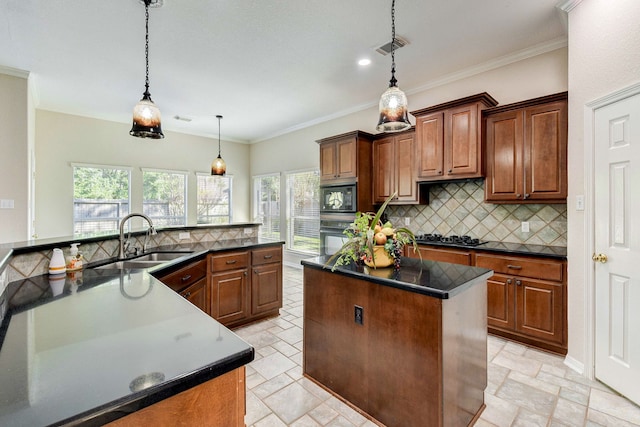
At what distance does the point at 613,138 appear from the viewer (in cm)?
216

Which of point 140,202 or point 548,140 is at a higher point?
point 548,140

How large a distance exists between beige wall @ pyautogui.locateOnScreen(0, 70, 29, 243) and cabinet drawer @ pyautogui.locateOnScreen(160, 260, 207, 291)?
9.02ft

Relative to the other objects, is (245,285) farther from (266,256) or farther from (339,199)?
(339,199)

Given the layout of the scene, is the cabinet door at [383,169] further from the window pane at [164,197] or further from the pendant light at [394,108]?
the window pane at [164,197]

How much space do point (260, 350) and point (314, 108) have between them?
13.0 ft

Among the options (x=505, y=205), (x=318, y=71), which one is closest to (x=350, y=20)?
(x=318, y=71)

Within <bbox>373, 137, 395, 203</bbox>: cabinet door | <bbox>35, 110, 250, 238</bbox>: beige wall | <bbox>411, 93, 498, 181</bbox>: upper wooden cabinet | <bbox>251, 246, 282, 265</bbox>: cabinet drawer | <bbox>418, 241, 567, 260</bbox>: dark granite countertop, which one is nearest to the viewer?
<bbox>418, 241, 567, 260</bbox>: dark granite countertop

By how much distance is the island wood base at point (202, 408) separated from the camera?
28.3 inches

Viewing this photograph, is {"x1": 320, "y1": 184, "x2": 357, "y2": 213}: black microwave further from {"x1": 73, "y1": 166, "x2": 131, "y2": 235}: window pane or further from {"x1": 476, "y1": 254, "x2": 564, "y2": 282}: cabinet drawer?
{"x1": 73, "y1": 166, "x2": 131, "y2": 235}: window pane

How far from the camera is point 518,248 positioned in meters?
2.97

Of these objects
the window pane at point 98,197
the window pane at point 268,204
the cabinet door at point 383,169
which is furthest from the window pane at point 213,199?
the cabinet door at point 383,169

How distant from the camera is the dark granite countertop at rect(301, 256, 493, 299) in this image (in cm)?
156

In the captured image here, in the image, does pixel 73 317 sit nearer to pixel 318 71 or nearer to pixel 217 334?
pixel 217 334

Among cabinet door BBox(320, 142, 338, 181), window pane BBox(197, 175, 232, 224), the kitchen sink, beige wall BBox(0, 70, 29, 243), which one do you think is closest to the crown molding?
beige wall BBox(0, 70, 29, 243)
